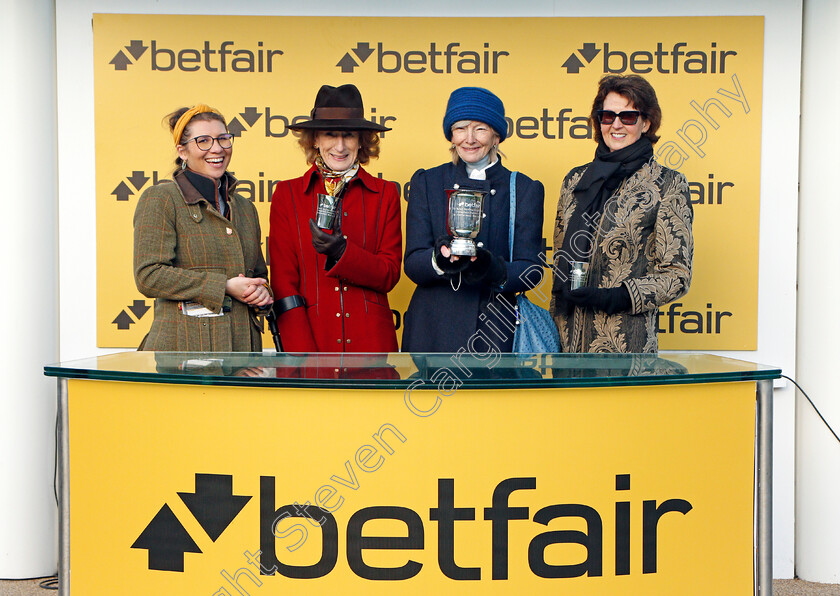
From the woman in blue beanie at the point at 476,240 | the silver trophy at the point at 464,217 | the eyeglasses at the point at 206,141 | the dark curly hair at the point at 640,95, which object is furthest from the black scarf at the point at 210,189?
the dark curly hair at the point at 640,95

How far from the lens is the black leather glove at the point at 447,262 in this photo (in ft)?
9.55

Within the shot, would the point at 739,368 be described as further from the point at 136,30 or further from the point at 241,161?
the point at 136,30

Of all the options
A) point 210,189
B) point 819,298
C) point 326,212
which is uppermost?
point 210,189

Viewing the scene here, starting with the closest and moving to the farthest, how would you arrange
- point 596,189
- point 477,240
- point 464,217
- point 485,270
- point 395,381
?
point 395,381 → point 464,217 → point 485,270 → point 596,189 → point 477,240

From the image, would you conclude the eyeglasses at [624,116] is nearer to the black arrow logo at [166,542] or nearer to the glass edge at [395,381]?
the glass edge at [395,381]

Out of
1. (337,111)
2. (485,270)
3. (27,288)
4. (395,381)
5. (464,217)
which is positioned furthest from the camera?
(27,288)

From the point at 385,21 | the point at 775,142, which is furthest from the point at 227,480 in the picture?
the point at 775,142

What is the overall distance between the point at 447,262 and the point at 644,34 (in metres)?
2.07

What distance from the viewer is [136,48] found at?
4.11m

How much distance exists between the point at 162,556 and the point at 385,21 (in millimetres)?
3121

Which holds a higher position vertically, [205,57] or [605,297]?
[205,57]

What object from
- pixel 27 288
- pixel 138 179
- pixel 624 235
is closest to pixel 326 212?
pixel 624 235

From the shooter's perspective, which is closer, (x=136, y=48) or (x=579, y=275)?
(x=579, y=275)

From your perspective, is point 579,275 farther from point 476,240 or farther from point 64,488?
point 64,488
